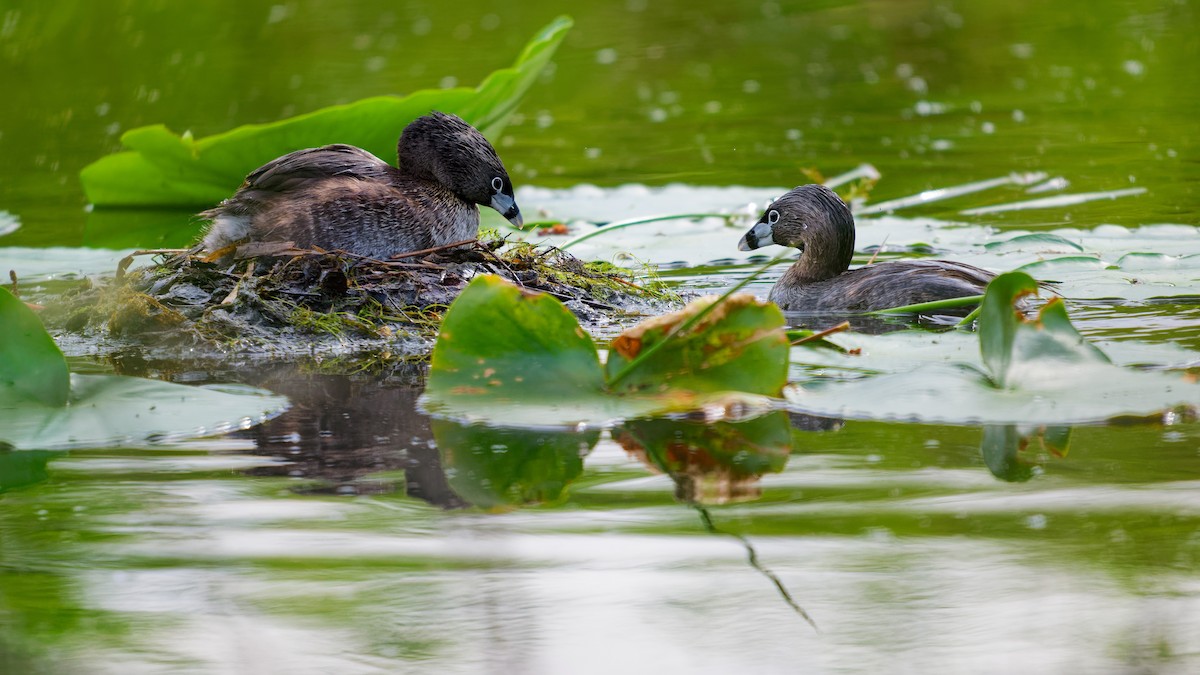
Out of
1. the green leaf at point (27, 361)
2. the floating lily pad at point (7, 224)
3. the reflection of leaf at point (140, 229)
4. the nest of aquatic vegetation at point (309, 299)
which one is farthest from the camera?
the floating lily pad at point (7, 224)

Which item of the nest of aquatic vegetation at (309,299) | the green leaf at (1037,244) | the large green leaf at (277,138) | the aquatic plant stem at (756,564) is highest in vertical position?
the large green leaf at (277,138)

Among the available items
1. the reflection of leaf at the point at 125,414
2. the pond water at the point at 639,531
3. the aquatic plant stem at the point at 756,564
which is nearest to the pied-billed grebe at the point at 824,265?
the pond water at the point at 639,531

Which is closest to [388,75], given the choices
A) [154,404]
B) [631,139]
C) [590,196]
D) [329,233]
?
[631,139]

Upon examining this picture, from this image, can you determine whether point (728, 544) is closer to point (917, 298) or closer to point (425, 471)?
point (425, 471)

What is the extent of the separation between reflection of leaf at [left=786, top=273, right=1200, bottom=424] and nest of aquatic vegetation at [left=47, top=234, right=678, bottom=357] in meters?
1.85

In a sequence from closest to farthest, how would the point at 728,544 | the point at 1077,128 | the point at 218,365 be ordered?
the point at 728,544 < the point at 218,365 < the point at 1077,128

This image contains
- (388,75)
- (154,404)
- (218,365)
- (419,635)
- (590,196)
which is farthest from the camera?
(388,75)

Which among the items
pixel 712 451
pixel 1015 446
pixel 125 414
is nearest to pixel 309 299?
pixel 125 414

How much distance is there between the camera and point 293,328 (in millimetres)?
5078

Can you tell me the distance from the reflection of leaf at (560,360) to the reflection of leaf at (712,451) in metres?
0.08

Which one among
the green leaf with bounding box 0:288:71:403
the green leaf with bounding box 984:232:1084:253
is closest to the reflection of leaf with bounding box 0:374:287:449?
the green leaf with bounding box 0:288:71:403

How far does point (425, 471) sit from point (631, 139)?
26.0 feet

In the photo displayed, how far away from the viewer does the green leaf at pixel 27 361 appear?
359 cm

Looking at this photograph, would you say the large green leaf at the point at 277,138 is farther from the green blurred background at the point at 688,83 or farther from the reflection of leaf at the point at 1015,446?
the reflection of leaf at the point at 1015,446
